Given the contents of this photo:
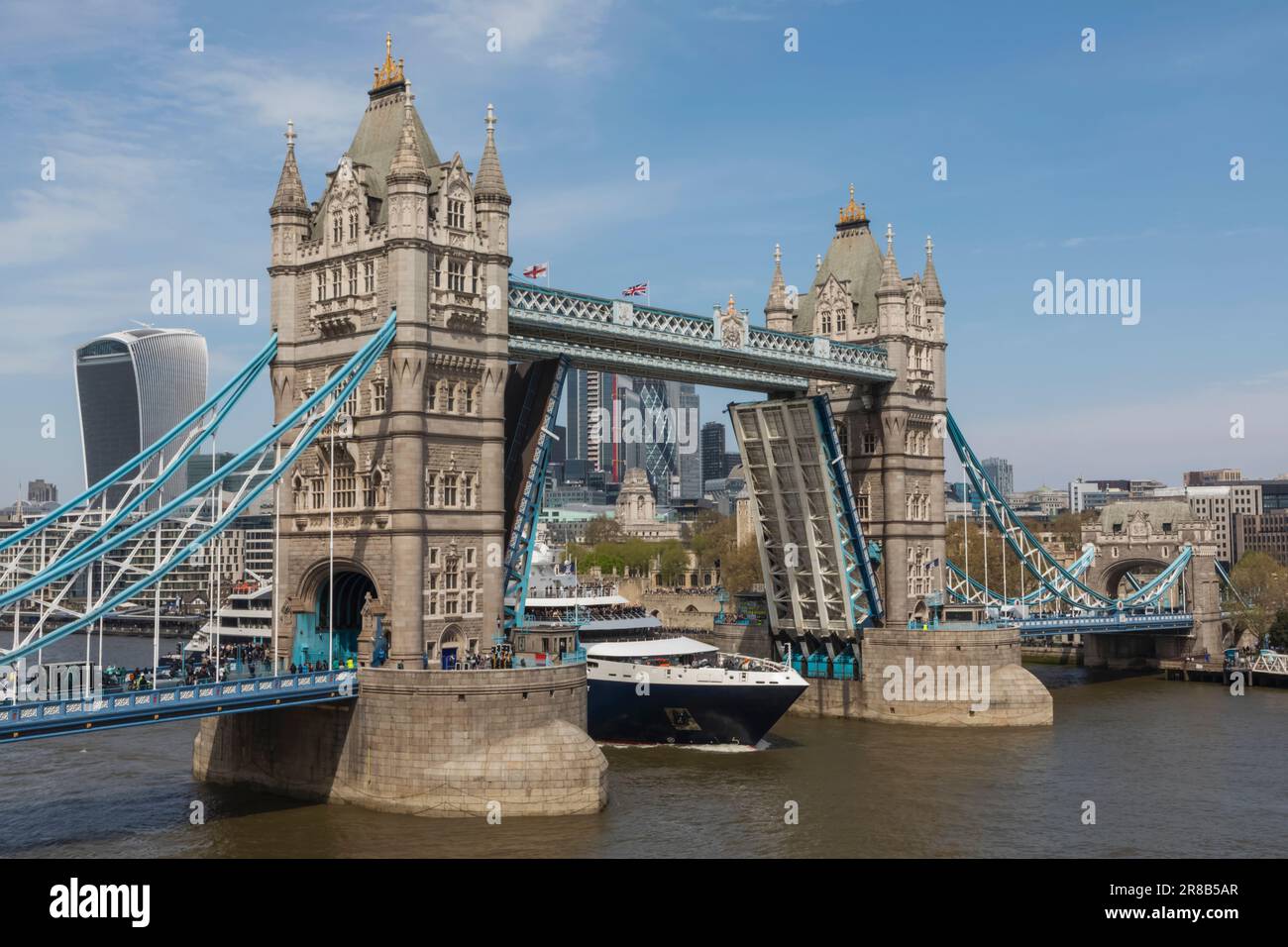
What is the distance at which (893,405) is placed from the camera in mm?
82812

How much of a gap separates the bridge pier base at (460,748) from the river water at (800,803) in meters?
0.92

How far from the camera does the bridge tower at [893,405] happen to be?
82.8 metres

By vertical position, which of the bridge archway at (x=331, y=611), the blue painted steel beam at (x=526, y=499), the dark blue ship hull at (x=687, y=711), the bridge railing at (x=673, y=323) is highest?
the bridge railing at (x=673, y=323)

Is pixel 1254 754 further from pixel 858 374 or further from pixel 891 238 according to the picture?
pixel 891 238

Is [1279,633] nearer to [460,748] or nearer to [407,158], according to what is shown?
[460,748]

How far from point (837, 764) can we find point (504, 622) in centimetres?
1689

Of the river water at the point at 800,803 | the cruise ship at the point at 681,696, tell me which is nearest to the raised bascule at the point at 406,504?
the river water at the point at 800,803

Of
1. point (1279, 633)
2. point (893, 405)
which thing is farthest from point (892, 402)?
point (1279, 633)

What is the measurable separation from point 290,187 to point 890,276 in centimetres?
3822

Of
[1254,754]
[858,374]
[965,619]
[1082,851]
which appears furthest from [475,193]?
[1254,754]

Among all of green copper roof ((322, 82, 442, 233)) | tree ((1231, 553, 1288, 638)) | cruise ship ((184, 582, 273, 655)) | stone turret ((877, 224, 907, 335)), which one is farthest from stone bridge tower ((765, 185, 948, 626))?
cruise ship ((184, 582, 273, 655))

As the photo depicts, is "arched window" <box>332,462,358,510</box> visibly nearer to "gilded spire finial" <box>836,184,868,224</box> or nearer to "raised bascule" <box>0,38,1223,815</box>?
"raised bascule" <box>0,38,1223,815</box>

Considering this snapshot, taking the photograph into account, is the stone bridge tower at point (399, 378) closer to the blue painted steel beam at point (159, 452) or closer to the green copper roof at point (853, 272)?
the blue painted steel beam at point (159, 452)
